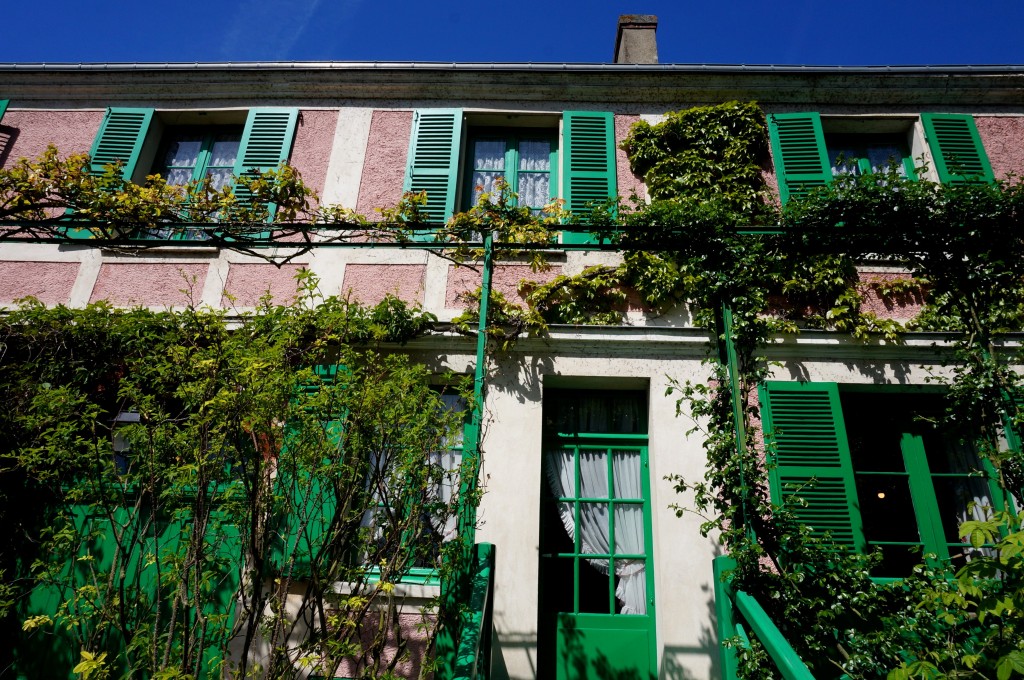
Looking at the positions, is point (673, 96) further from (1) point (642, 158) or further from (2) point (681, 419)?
(2) point (681, 419)

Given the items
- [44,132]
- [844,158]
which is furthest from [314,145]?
[844,158]

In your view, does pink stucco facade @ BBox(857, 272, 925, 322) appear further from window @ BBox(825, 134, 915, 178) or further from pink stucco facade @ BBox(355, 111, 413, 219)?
pink stucco facade @ BBox(355, 111, 413, 219)

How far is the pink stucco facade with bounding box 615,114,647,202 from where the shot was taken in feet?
20.1

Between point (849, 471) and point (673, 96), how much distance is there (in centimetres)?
404

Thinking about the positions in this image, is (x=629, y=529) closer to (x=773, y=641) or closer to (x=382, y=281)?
(x=773, y=641)

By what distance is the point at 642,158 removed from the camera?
6141 mm

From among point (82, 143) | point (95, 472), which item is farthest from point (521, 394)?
point (82, 143)

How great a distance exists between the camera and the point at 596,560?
483cm

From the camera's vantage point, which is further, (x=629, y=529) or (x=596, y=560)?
(x=629, y=529)

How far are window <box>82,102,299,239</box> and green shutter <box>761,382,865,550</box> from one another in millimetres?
5107

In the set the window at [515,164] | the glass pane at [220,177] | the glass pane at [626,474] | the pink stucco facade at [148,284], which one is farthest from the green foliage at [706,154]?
the pink stucco facade at [148,284]

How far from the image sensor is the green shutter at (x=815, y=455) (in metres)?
4.72

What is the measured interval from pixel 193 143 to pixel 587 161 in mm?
4352

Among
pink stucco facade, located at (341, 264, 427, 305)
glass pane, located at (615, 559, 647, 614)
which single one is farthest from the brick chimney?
glass pane, located at (615, 559, 647, 614)
